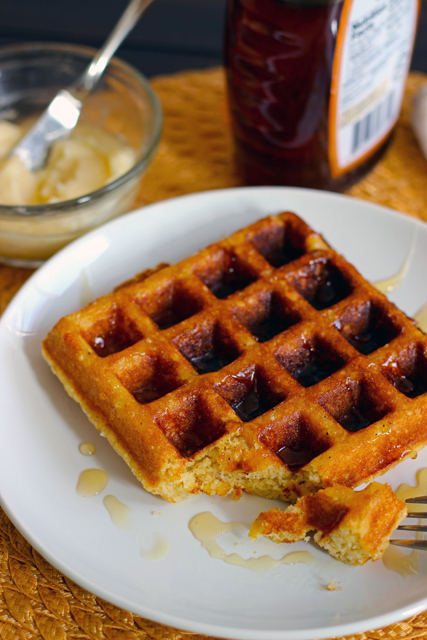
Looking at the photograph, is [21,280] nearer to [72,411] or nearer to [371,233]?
[72,411]

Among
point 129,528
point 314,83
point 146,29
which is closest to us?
point 129,528

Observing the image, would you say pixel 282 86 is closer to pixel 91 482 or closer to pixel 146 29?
pixel 91 482

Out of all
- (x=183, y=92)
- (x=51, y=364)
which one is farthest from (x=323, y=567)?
(x=183, y=92)

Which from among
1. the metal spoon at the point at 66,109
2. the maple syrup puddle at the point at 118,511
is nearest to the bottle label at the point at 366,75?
the metal spoon at the point at 66,109

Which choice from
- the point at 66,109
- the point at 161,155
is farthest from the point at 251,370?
the point at 66,109

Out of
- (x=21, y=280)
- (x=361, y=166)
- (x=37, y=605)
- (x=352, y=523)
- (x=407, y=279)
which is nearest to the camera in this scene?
(x=352, y=523)

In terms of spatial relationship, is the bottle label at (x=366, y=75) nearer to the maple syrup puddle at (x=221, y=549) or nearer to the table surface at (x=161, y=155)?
the table surface at (x=161, y=155)

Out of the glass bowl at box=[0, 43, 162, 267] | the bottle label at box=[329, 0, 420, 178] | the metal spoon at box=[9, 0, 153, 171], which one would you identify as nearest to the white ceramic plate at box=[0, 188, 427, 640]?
the glass bowl at box=[0, 43, 162, 267]
